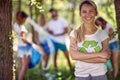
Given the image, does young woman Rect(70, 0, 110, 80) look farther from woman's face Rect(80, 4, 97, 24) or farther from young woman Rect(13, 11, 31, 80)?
young woman Rect(13, 11, 31, 80)

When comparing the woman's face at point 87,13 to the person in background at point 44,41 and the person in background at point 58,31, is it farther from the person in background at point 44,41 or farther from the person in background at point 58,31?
the person in background at point 58,31

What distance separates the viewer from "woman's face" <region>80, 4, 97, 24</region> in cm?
520

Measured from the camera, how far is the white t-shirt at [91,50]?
5.12 metres

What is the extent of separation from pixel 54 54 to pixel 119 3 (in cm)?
615

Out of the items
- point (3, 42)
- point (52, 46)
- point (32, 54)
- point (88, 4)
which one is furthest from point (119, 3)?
point (52, 46)

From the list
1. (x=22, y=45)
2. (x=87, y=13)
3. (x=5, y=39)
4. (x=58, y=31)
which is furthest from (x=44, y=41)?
(x=87, y=13)

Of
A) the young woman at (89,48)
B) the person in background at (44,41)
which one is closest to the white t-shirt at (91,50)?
the young woman at (89,48)

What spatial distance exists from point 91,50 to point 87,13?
1.50 ft

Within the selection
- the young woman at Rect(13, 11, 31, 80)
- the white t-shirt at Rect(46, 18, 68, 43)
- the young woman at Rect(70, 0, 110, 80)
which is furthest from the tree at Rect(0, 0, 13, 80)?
the white t-shirt at Rect(46, 18, 68, 43)

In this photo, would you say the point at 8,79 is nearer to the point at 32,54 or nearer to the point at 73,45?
the point at 73,45

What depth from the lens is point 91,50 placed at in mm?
5168

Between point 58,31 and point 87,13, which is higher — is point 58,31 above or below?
below

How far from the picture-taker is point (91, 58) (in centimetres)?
511

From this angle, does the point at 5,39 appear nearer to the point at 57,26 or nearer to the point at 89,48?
the point at 89,48
